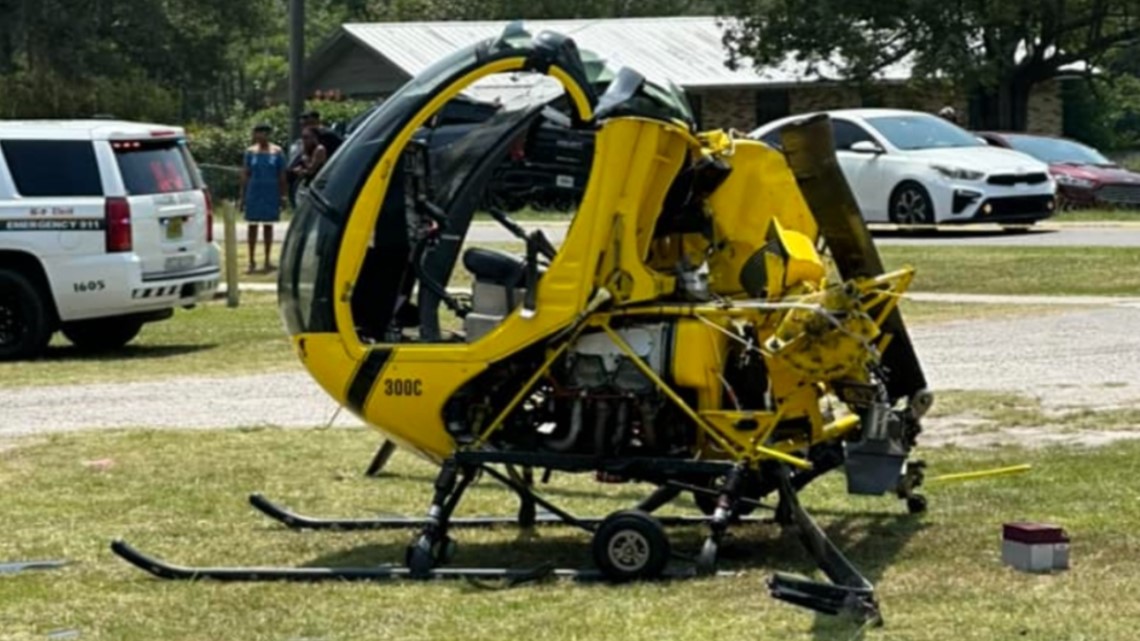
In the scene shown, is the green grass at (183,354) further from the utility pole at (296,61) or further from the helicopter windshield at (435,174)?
the utility pole at (296,61)

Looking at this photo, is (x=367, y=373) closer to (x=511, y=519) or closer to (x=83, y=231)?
(x=511, y=519)

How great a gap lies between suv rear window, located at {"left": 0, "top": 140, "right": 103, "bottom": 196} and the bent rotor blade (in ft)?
34.1

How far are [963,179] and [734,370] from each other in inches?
789

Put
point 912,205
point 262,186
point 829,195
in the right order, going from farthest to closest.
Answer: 1. point 912,205
2. point 262,186
3. point 829,195

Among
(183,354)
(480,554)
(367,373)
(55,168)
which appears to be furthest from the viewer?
(183,354)

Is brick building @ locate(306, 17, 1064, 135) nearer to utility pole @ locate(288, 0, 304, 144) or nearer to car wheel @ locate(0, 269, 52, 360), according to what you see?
utility pole @ locate(288, 0, 304, 144)

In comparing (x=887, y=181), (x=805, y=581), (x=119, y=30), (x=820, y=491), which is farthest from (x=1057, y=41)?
(x=805, y=581)

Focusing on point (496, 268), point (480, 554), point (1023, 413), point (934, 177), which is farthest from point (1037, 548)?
point (934, 177)

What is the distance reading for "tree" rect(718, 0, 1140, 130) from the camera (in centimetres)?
4784

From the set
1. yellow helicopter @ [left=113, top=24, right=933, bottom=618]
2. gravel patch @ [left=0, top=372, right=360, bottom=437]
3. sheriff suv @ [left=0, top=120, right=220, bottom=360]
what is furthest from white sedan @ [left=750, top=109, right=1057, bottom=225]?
yellow helicopter @ [left=113, top=24, right=933, bottom=618]

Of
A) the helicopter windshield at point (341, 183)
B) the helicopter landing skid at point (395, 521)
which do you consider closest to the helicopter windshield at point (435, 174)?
the helicopter windshield at point (341, 183)

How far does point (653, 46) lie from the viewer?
57.4 m

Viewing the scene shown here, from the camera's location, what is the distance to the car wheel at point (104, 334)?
68.0 feet

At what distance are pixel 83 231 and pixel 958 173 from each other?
13.6m
